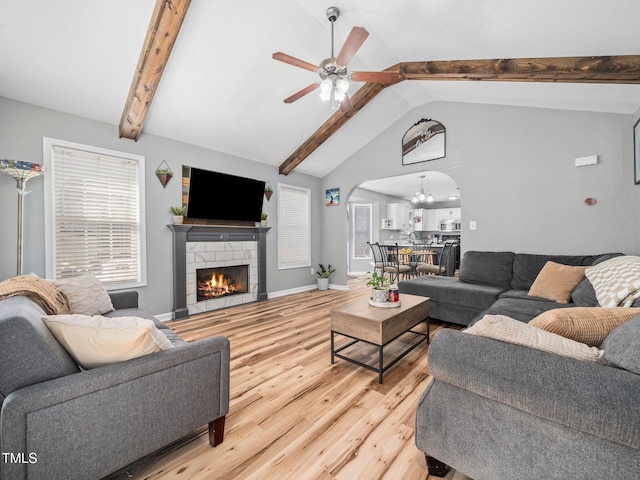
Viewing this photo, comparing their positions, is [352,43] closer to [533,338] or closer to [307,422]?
[533,338]

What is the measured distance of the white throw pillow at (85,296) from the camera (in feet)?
7.49

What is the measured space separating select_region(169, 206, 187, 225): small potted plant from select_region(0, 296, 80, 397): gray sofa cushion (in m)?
2.97

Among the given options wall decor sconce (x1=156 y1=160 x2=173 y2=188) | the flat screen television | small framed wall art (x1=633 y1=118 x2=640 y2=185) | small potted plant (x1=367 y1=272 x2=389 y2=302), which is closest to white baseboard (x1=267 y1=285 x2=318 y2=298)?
the flat screen television

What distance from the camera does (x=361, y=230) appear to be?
8.75m

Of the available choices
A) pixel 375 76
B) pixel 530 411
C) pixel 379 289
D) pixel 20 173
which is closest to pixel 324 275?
pixel 379 289

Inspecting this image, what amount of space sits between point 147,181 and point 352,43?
3159mm

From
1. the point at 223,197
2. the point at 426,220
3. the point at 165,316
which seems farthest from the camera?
the point at 426,220

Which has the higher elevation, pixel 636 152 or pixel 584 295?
pixel 636 152

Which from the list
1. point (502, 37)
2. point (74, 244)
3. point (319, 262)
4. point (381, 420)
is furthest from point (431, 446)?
point (319, 262)

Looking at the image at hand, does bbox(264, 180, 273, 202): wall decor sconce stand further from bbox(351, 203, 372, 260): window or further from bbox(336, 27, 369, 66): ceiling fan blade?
bbox(351, 203, 372, 260): window

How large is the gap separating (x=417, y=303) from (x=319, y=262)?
3.82 meters

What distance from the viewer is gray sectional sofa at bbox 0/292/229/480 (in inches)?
39.4

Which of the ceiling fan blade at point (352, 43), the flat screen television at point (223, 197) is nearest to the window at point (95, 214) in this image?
the flat screen television at point (223, 197)

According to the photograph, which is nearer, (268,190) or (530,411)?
(530,411)
